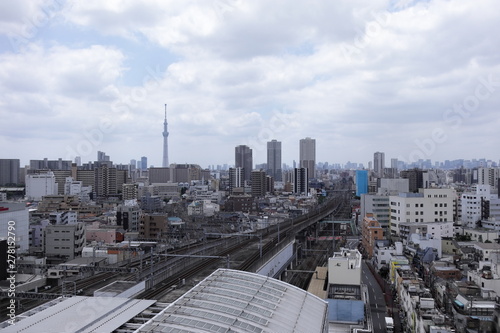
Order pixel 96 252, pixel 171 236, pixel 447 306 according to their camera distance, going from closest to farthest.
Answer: pixel 447 306 → pixel 96 252 → pixel 171 236

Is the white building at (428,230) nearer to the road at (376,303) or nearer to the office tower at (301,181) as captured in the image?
the road at (376,303)

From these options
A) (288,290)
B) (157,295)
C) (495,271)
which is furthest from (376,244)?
(288,290)

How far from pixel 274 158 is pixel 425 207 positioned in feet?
233

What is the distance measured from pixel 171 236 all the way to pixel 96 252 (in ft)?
28.5

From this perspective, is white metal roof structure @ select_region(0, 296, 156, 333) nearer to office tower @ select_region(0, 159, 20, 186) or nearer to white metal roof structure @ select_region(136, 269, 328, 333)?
white metal roof structure @ select_region(136, 269, 328, 333)

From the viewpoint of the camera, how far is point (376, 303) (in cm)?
1128

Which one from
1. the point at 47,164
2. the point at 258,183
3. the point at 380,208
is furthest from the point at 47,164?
the point at 380,208

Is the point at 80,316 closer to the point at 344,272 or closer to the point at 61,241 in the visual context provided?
the point at 344,272

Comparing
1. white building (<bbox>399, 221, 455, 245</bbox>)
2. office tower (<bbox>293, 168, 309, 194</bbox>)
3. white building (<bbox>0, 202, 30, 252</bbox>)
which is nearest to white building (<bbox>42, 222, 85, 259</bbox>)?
white building (<bbox>0, 202, 30, 252</bbox>)

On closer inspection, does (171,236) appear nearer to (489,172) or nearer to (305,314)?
(305,314)

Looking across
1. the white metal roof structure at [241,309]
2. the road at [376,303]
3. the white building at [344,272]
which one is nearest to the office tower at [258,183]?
the road at [376,303]

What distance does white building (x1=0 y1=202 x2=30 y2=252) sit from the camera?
54.7ft

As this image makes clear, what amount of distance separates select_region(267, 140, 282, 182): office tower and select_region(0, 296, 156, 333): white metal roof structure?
3270 inches

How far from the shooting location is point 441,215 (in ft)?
67.8
